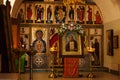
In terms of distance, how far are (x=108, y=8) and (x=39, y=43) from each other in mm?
4531

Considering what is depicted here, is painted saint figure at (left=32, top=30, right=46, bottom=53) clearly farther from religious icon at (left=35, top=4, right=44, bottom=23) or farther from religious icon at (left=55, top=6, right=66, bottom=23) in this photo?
religious icon at (left=55, top=6, right=66, bottom=23)

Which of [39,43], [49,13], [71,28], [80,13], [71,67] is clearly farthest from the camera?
[80,13]

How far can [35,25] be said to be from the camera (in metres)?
16.9

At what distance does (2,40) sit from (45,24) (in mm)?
12041

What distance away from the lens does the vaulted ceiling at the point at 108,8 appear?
573 inches

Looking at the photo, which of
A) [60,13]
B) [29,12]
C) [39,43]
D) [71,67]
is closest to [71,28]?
[71,67]

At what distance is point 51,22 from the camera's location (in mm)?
16984

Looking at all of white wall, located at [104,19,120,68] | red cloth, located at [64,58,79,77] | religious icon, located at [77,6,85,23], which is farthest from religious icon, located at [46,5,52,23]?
red cloth, located at [64,58,79,77]

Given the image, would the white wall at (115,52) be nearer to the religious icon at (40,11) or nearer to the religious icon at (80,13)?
the religious icon at (80,13)

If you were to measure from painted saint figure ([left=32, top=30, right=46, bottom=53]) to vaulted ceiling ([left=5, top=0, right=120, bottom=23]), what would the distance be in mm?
1938

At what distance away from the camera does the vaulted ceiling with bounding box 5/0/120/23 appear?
1454cm

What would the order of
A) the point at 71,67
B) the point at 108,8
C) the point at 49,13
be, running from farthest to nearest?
the point at 49,13, the point at 108,8, the point at 71,67

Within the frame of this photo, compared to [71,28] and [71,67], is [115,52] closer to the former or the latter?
[71,28]

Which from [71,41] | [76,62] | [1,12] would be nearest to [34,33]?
[71,41]
